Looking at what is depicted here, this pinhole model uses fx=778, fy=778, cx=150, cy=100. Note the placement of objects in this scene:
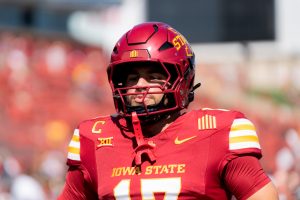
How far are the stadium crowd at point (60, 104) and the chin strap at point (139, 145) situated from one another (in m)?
3.29

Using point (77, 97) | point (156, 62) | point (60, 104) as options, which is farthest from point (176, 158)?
point (77, 97)

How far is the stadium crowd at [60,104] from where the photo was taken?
27.8 ft

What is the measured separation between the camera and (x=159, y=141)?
9.28 feet

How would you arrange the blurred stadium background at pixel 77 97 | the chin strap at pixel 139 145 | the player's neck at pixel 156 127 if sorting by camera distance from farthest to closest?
the blurred stadium background at pixel 77 97, the player's neck at pixel 156 127, the chin strap at pixel 139 145

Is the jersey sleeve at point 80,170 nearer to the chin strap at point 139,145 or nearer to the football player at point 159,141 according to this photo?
the football player at point 159,141

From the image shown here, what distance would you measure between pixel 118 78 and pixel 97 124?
0.20m

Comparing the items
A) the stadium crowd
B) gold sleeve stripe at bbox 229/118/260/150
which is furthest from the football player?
the stadium crowd

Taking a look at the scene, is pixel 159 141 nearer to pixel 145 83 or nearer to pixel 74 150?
pixel 145 83

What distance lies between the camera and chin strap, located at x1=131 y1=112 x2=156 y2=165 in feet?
9.08

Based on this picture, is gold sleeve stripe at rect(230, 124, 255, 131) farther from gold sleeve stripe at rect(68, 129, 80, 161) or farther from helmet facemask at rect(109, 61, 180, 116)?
gold sleeve stripe at rect(68, 129, 80, 161)

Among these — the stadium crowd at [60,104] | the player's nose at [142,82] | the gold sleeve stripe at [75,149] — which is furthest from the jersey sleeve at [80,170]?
the stadium crowd at [60,104]

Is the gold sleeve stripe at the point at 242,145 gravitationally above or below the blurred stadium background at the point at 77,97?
above

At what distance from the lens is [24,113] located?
11055mm

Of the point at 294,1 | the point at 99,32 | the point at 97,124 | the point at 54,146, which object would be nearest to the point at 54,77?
the point at 54,146
